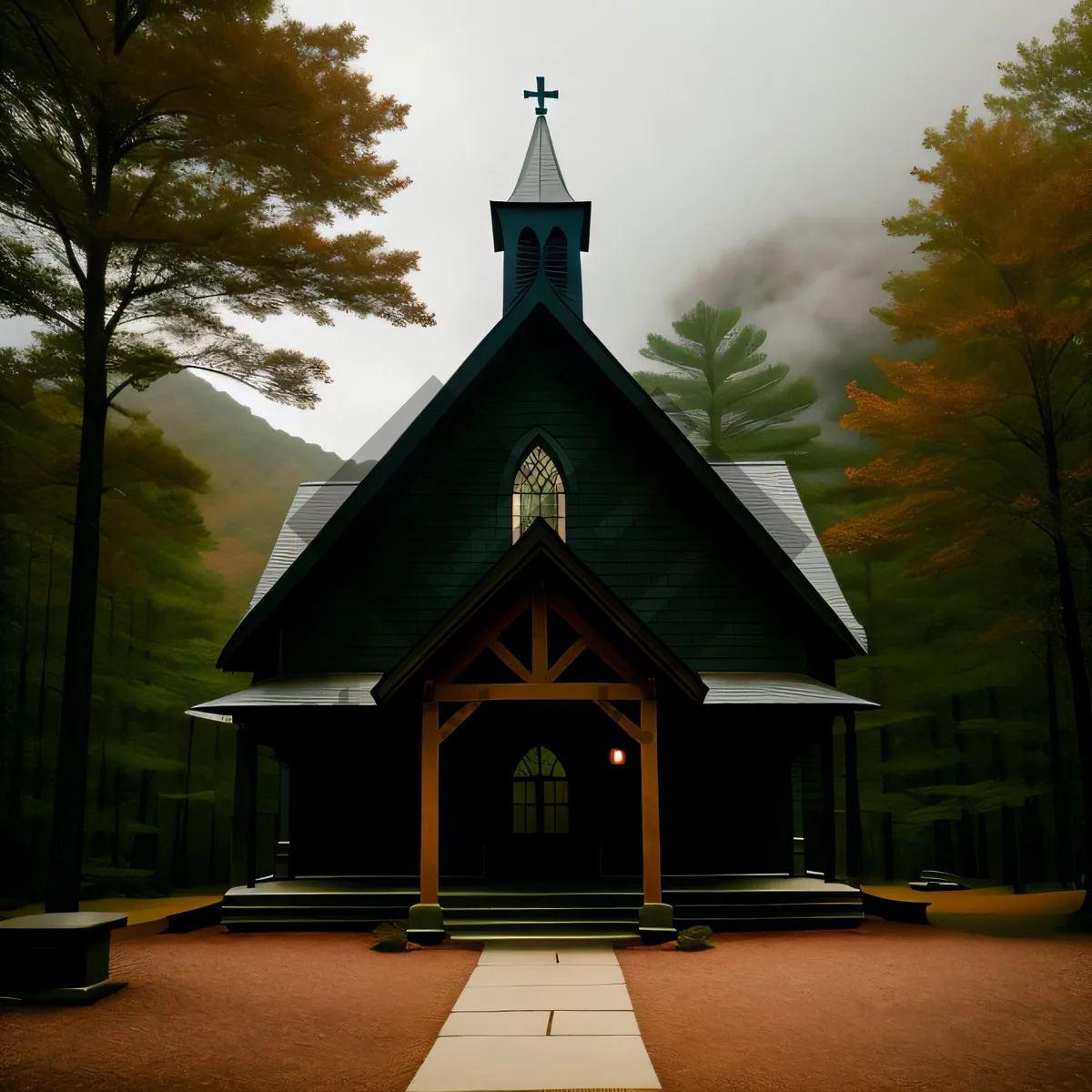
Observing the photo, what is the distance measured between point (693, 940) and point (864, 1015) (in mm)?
3282

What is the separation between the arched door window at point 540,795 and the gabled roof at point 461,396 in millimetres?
4288

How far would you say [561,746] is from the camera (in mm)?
14664

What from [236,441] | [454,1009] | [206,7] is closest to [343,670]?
[454,1009]

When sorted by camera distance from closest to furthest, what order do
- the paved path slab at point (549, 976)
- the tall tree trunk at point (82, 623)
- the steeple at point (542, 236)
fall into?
the paved path slab at point (549, 976), the tall tree trunk at point (82, 623), the steeple at point (542, 236)

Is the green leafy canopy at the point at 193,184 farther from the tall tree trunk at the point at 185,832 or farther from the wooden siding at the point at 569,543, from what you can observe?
the tall tree trunk at the point at 185,832

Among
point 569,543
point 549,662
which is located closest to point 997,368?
point 569,543

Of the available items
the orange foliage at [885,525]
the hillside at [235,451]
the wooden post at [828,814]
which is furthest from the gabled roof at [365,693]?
the hillside at [235,451]

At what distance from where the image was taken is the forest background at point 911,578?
1675cm

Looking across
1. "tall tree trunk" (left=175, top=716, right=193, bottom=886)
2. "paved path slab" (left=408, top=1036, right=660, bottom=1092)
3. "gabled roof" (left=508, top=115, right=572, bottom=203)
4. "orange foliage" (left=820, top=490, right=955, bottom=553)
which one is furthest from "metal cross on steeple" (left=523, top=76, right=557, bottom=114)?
"tall tree trunk" (left=175, top=716, right=193, bottom=886)

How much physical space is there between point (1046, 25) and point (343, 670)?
4825 centimetres

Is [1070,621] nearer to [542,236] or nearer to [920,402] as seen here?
[920,402]

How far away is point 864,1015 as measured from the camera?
25.1ft

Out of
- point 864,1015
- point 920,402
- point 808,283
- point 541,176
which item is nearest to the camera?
point 864,1015

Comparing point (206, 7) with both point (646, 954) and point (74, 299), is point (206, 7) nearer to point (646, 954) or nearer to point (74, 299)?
point (74, 299)
